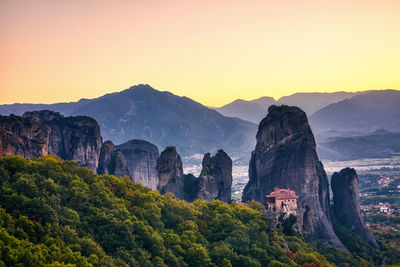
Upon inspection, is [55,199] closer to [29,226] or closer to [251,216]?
[29,226]

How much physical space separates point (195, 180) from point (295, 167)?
2759 centimetres

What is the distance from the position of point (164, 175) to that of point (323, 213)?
108 feet

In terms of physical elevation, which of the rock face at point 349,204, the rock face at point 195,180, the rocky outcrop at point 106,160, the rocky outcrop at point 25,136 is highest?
the rocky outcrop at point 25,136

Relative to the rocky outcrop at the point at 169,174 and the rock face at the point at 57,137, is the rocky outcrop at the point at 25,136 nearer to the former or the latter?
the rock face at the point at 57,137

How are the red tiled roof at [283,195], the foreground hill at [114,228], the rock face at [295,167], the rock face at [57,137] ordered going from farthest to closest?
the rock face at [57,137]
the rock face at [295,167]
the red tiled roof at [283,195]
the foreground hill at [114,228]

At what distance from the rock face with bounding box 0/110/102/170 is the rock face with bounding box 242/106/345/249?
42.0m

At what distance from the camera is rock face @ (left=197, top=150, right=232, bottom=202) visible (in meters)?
104

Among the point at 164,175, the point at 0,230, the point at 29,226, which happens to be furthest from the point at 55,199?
the point at 164,175

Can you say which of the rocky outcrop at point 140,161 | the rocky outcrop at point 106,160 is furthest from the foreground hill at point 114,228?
the rocky outcrop at point 140,161

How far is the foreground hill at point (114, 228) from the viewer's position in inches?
1746

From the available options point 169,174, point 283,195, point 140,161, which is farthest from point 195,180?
point 140,161

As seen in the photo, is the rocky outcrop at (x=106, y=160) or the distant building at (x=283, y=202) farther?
the rocky outcrop at (x=106, y=160)

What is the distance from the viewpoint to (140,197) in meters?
66.1

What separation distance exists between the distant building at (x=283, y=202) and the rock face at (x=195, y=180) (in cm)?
2326
